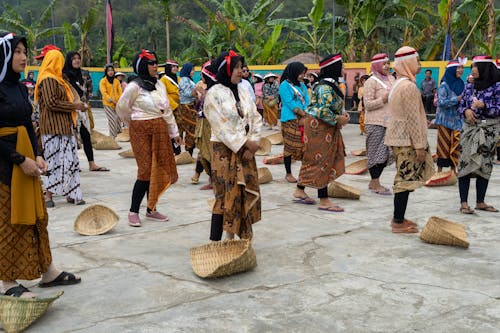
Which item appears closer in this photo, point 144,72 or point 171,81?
point 144,72

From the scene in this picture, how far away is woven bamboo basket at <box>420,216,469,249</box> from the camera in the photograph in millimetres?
5320

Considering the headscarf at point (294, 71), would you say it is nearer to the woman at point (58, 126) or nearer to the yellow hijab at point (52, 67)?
the woman at point (58, 126)

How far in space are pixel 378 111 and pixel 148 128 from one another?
9.63ft

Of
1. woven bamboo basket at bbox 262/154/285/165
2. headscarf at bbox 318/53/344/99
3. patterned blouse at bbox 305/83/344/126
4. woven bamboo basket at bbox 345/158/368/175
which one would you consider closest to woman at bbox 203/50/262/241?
patterned blouse at bbox 305/83/344/126

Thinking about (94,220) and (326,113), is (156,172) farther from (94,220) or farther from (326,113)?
(326,113)

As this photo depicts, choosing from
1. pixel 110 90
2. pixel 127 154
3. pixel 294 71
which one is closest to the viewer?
pixel 294 71

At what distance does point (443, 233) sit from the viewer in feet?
17.5

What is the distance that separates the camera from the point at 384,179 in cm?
896

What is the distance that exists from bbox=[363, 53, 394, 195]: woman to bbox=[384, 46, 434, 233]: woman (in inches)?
68.2

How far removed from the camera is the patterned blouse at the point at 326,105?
6598 millimetres

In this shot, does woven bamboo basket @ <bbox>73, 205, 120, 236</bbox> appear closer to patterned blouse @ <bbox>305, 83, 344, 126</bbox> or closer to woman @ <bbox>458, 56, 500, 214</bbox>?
patterned blouse @ <bbox>305, 83, 344, 126</bbox>

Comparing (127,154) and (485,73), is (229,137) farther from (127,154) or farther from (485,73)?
(127,154)

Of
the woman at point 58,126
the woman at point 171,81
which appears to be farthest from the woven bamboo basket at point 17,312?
the woman at point 171,81

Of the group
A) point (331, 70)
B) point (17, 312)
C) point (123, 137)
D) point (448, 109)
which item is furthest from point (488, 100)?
point (123, 137)
